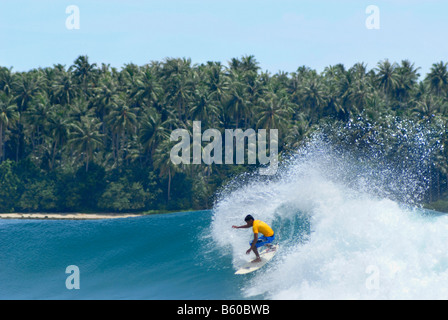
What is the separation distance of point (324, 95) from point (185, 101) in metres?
20.1

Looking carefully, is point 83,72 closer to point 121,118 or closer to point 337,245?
point 121,118

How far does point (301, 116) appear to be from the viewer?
76375mm

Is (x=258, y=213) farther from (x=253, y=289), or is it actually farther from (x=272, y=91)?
(x=272, y=91)

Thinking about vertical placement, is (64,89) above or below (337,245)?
above

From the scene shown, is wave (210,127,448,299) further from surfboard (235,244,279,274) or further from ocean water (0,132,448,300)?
surfboard (235,244,279,274)

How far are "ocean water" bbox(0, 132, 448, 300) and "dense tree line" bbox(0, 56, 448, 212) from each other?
42.3 meters

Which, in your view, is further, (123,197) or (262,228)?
(123,197)

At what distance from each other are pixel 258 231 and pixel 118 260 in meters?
6.17

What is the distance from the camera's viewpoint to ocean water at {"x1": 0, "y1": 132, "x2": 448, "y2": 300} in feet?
46.4

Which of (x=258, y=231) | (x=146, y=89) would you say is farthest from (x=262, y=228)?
(x=146, y=89)

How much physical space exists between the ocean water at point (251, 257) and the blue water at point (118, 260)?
0.04 metres

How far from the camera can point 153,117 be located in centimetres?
6925

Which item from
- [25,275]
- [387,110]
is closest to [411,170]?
[387,110]

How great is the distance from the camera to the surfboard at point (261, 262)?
15.9 m
